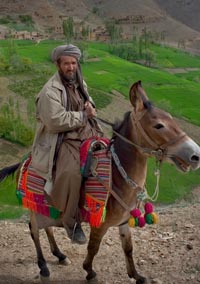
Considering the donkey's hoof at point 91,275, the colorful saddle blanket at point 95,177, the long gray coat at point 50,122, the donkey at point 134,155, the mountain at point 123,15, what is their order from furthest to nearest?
the mountain at point 123,15, the donkey's hoof at point 91,275, the colorful saddle blanket at point 95,177, the long gray coat at point 50,122, the donkey at point 134,155

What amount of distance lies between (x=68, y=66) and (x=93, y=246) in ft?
7.04

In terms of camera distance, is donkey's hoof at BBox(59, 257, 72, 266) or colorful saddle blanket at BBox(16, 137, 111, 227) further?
donkey's hoof at BBox(59, 257, 72, 266)

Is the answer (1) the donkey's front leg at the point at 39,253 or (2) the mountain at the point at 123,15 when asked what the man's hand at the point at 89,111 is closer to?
(1) the donkey's front leg at the point at 39,253

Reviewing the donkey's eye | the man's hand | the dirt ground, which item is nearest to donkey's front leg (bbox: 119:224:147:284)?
the dirt ground

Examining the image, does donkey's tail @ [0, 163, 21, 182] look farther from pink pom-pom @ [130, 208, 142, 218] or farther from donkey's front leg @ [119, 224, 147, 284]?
pink pom-pom @ [130, 208, 142, 218]

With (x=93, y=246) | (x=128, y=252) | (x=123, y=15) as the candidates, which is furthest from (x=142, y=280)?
(x=123, y=15)

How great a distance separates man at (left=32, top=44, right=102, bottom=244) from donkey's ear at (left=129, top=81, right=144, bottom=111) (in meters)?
0.62

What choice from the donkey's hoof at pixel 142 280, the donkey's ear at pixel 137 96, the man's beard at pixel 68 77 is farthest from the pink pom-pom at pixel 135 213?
the man's beard at pixel 68 77

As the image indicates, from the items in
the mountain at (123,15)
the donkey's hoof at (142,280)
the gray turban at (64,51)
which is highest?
→ the mountain at (123,15)

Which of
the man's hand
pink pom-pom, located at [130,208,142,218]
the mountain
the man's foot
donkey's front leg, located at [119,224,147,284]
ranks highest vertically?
the mountain

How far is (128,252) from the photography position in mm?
6043

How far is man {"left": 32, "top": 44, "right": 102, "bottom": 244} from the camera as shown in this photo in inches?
207

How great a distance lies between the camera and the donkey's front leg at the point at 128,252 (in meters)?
5.98

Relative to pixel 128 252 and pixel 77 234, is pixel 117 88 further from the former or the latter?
pixel 77 234
